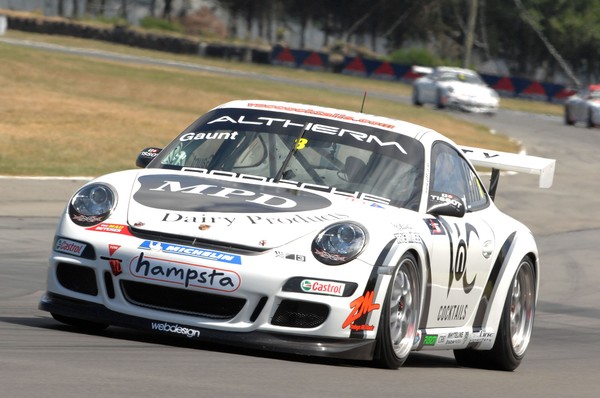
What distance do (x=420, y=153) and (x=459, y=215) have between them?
1.88ft

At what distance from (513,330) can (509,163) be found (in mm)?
1106

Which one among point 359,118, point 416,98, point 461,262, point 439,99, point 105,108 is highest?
point 359,118

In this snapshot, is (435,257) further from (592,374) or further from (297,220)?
(592,374)

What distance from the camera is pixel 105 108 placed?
30328mm

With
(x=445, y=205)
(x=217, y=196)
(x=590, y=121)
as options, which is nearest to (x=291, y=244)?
(x=217, y=196)

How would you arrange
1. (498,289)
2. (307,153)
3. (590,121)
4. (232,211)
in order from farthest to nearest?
(590,121) < (498,289) < (307,153) < (232,211)

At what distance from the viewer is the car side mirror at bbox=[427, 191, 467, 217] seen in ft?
24.9

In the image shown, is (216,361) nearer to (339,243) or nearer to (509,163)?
(339,243)

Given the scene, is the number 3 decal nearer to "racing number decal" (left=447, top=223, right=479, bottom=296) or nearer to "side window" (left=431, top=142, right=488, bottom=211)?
"side window" (left=431, top=142, right=488, bottom=211)

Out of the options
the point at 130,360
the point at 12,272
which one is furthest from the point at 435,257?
the point at 12,272

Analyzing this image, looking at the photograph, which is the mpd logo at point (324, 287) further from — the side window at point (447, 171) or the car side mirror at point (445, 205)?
the side window at point (447, 171)

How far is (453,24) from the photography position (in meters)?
90.4

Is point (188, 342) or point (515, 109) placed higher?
point (188, 342)

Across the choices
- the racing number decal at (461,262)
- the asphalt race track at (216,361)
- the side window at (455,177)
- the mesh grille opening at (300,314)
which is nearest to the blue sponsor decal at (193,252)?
the mesh grille opening at (300,314)
